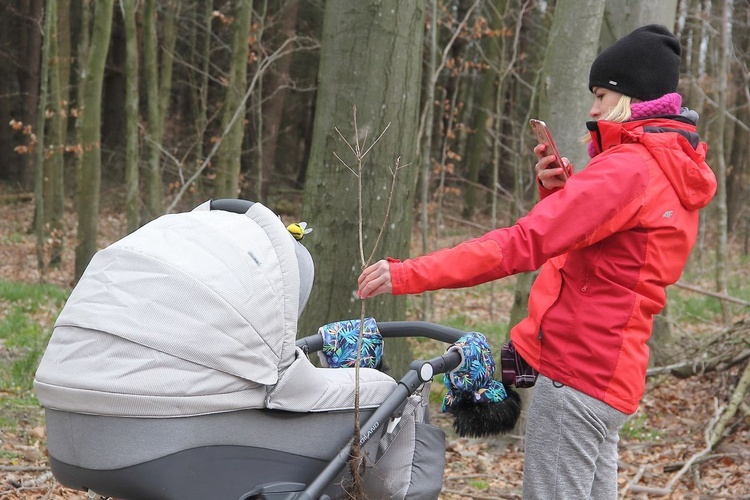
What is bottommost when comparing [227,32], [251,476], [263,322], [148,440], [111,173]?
[111,173]

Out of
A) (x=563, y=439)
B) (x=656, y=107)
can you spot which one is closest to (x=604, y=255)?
(x=656, y=107)

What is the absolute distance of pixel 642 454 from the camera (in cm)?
579

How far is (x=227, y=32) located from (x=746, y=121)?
14.0 m

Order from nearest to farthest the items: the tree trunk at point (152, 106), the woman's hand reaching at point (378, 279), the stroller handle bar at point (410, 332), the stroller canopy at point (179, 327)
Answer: the stroller canopy at point (179, 327), the woman's hand reaching at point (378, 279), the stroller handle bar at point (410, 332), the tree trunk at point (152, 106)

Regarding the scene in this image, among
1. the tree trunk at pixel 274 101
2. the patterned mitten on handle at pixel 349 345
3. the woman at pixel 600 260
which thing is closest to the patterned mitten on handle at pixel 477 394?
the woman at pixel 600 260

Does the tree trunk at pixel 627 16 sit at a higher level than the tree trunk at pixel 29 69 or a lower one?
higher

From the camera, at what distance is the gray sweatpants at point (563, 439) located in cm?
297

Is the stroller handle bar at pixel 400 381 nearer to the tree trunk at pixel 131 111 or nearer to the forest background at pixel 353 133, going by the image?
the forest background at pixel 353 133

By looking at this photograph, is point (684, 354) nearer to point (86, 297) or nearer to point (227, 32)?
point (86, 297)

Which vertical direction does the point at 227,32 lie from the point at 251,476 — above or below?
above

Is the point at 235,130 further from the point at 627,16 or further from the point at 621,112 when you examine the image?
the point at 621,112

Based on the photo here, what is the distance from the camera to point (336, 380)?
9.98 feet

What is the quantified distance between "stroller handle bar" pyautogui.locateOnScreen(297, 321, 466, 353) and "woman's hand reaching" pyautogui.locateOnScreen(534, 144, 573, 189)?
2.26 ft

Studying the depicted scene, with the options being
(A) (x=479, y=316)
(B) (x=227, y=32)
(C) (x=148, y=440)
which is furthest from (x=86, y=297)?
(B) (x=227, y=32)
